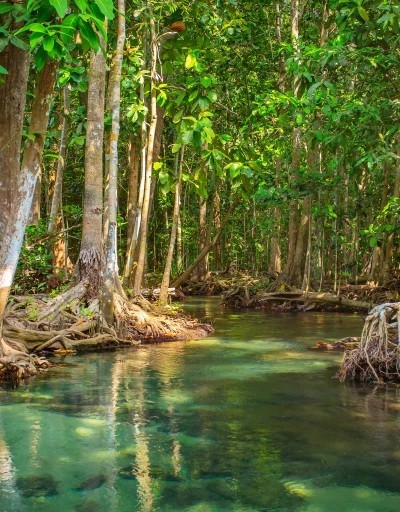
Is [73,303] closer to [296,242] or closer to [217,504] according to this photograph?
[217,504]

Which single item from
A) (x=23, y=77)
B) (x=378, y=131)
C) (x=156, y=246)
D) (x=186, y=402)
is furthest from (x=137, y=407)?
(x=156, y=246)

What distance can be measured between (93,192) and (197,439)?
624 cm

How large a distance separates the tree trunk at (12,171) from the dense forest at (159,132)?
0.05 feet

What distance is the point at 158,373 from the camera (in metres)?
8.57

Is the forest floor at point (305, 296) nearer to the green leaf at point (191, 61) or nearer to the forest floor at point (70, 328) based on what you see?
the forest floor at point (70, 328)

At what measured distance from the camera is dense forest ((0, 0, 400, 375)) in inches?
278

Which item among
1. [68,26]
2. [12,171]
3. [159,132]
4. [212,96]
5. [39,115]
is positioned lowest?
[12,171]

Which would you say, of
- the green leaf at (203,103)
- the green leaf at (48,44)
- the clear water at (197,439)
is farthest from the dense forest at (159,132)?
the clear water at (197,439)

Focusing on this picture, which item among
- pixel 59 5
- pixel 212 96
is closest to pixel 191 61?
pixel 212 96

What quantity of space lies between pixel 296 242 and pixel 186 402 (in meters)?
12.5

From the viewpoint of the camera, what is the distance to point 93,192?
1109cm

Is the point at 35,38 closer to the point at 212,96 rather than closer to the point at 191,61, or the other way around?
the point at 212,96

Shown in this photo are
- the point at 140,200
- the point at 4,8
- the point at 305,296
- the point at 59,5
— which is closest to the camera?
the point at 59,5

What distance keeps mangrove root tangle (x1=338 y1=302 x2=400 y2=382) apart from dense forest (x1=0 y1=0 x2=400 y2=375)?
2.03m
